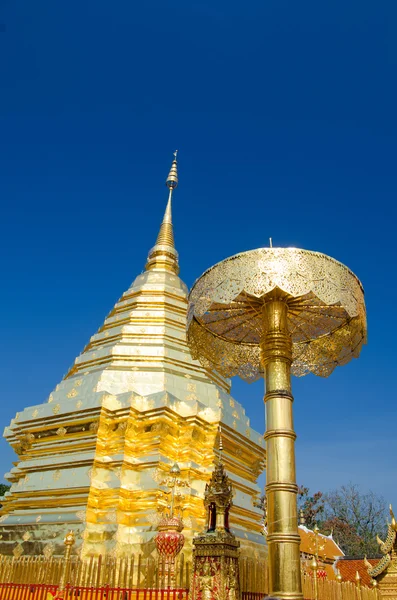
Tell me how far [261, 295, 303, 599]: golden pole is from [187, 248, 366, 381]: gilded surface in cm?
59

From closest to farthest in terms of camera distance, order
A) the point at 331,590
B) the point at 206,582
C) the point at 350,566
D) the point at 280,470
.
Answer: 1. the point at 280,470
2. the point at 206,582
3. the point at 331,590
4. the point at 350,566

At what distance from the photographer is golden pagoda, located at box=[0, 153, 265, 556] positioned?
1178cm

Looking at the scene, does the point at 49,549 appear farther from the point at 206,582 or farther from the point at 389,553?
the point at 389,553

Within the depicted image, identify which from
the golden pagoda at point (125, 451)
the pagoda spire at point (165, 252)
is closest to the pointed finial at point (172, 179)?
the pagoda spire at point (165, 252)

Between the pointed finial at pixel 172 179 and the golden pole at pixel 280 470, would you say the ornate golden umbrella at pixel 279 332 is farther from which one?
the pointed finial at pixel 172 179

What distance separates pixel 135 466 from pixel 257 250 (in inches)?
318

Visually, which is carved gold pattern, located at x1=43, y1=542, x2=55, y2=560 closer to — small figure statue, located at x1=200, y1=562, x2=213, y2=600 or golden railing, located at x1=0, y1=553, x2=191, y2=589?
golden railing, located at x1=0, y1=553, x2=191, y2=589

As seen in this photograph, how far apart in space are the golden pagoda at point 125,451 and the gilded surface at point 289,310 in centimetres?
452

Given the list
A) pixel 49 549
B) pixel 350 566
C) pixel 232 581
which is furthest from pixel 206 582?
pixel 350 566

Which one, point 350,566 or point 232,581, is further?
point 350,566

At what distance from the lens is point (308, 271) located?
637 centimetres

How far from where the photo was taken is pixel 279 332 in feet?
21.1

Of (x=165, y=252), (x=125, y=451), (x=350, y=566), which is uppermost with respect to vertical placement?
(x=165, y=252)

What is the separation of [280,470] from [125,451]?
26.1ft
